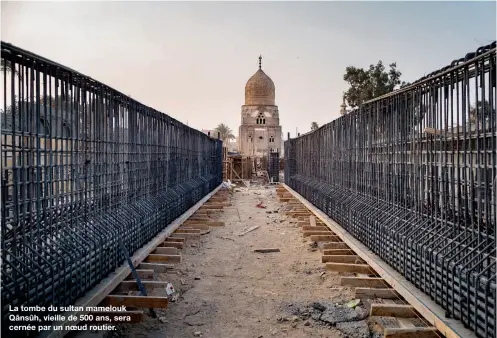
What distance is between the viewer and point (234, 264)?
25.5 ft

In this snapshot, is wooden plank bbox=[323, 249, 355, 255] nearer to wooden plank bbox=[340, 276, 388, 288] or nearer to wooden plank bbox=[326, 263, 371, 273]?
wooden plank bbox=[326, 263, 371, 273]

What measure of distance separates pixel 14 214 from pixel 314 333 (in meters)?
3.51

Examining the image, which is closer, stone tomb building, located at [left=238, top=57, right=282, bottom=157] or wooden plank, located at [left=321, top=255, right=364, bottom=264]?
wooden plank, located at [left=321, top=255, right=364, bottom=264]

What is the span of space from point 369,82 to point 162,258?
2925cm

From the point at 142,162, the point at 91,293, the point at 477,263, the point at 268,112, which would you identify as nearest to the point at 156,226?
the point at 142,162

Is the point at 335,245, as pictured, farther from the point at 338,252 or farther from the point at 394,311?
the point at 394,311

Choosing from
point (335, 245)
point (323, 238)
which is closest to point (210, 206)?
point (323, 238)

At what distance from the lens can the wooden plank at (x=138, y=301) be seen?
498 cm

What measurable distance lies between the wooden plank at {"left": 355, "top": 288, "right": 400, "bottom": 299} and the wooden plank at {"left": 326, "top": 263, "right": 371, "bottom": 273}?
3.69 ft

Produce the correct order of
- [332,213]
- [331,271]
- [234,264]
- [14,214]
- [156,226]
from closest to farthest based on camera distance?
[14,214]
[331,271]
[234,264]
[156,226]
[332,213]

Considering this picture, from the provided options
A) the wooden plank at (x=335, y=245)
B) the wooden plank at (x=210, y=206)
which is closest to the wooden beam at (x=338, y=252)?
the wooden plank at (x=335, y=245)

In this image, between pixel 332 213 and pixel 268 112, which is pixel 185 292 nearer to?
pixel 332 213

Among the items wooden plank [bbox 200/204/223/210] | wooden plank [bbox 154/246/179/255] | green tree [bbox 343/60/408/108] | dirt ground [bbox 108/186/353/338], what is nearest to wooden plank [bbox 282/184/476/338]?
dirt ground [bbox 108/186/353/338]

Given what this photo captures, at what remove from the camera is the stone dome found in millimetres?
52875
